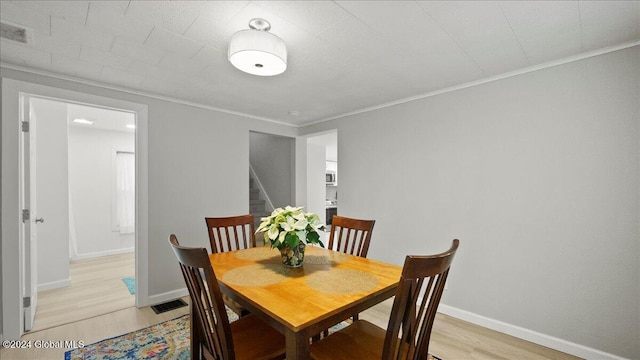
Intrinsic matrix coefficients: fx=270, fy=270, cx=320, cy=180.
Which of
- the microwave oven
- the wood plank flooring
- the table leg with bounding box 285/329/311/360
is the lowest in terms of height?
the wood plank flooring

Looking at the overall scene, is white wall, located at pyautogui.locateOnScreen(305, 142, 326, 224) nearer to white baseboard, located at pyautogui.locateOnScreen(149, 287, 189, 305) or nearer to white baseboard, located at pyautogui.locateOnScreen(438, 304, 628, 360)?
white baseboard, located at pyautogui.locateOnScreen(149, 287, 189, 305)

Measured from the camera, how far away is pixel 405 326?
111 centimetres

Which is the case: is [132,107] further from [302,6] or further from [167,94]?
[302,6]

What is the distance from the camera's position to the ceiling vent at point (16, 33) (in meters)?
1.65

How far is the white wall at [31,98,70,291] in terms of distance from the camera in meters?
3.34

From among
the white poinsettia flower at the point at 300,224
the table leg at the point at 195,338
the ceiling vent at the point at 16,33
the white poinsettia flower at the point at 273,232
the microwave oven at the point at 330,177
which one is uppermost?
the ceiling vent at the point at 16,33

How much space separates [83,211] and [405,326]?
5663 millimetres

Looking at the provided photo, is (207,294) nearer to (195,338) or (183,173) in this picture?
(195,338)

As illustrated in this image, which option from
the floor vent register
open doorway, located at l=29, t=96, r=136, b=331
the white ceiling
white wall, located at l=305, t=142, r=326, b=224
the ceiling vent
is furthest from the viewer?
white wall, located at l=305, t=142, r=326, b=224

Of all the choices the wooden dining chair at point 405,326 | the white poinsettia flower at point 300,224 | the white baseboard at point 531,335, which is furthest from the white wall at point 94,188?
the white baseboard at point 531,335

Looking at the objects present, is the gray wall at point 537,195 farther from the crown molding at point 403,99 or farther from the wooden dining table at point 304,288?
the wooden dining table at point 304,288

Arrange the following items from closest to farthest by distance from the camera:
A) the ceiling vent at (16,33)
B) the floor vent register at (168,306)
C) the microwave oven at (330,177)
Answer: the ceiling vent at (16,33)
the floor vent register at (168,306)
the microwave oven at (330,177)

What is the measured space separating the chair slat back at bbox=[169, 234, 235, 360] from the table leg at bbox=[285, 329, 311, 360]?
0.29 m

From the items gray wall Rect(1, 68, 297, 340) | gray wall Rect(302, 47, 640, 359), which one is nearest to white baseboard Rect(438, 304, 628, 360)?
gray wall Rect(302, 47, 640, 359)
